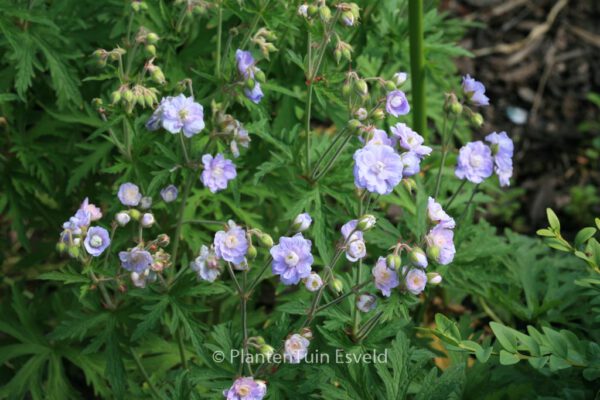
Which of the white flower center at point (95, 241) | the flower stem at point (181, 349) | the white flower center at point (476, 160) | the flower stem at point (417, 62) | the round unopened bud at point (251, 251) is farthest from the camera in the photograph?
the flower stem at point (417, 62)

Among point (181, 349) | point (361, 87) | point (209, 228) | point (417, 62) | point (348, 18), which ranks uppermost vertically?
point (348, 18)

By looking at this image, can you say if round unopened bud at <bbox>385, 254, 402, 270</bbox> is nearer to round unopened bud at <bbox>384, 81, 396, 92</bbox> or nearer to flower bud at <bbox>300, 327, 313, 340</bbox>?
flower bud at <bbox>300, 327, 313, 340</bbox>

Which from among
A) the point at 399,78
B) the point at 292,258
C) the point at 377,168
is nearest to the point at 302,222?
the point at 292,258

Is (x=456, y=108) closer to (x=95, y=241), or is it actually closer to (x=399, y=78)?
(x=399, y=78)

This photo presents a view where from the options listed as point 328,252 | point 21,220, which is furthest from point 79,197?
point 328,252

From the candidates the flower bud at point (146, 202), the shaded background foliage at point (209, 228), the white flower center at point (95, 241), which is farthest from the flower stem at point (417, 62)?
the white flower center at point (95, 241)

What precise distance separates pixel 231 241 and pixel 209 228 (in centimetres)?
92

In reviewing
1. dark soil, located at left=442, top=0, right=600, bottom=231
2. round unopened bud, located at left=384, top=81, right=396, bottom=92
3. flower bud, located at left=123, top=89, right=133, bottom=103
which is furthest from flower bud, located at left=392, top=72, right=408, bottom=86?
dark soil, located at left=442, top=0, right=600, bottom=231

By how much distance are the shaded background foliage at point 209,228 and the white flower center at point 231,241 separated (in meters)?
0.29

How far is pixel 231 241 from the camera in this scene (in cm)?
215

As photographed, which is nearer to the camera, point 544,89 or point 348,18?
point 348,18

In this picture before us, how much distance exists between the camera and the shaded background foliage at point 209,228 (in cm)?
240

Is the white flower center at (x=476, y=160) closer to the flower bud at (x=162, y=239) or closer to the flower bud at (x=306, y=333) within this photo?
the flower bud at (x=306, y=333)

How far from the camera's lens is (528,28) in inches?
216
